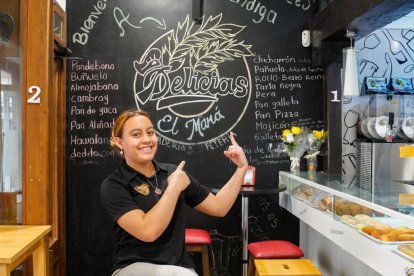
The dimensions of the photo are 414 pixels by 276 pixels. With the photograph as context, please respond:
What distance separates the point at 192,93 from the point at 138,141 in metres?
2.09

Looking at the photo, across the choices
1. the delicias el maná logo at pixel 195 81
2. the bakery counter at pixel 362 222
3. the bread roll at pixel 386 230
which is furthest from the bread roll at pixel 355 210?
the delicias el maná logo at pixel 195 81

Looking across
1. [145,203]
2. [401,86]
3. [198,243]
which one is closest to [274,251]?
[198,243]

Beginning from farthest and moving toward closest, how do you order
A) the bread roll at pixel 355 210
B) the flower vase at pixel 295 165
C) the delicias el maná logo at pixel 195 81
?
the delicias el maná logo at pixel 195 81 < the flower vase at pixel 295 165 < the bread roll at pixel 355 210

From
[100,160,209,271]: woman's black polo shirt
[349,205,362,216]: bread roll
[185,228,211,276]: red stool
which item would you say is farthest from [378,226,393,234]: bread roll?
[185,228,211,276]: red stool

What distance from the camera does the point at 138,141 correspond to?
207 cm

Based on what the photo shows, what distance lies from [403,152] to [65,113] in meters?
2.91

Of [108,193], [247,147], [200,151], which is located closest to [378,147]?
[247,147]

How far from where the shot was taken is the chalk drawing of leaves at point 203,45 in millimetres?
4086

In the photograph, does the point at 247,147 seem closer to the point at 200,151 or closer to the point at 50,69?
the point at 200,151

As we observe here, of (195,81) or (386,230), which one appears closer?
(386,230)

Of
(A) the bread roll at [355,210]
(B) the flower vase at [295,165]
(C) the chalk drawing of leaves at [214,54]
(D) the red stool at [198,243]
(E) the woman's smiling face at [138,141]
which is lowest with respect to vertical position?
(D) the red stool at [198,243]

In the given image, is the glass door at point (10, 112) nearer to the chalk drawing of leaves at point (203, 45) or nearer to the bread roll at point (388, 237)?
the chalk drawing of leaves at point (203, 45)

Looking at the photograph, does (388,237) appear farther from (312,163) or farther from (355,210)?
(312,163)

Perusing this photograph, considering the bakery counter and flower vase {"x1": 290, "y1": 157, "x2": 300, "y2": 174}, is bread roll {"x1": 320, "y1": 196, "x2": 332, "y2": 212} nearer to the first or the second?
the bakery counter
